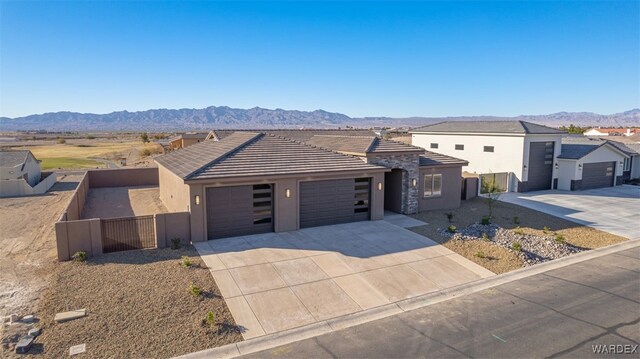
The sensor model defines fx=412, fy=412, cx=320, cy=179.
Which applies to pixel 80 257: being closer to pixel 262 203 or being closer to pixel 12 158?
pixel 262 203

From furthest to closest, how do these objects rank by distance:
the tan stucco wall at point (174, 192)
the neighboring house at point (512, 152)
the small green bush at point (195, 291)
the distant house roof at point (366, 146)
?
the neighboring house at point (512, 152), the distant house roof at point (366, 146), the tan stucco wall at point (174, 192), the small green bush at point (195, 291)

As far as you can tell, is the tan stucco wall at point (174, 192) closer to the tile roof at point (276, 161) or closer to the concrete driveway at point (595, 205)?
the tile roof at point (276, 161)

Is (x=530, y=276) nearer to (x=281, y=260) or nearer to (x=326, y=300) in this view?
(x=326, y=300)

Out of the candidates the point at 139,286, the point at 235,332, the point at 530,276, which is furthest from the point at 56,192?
the point at 530,276

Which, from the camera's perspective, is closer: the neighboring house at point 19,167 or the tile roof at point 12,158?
the neighboring house at point 19,167

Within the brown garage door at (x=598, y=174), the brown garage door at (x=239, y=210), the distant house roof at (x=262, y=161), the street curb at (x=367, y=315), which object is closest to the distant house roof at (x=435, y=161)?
the distant house roof at (x=262, y=161)

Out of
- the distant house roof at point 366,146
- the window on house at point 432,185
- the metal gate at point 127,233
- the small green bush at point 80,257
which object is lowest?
the small green bush at point 80,257
